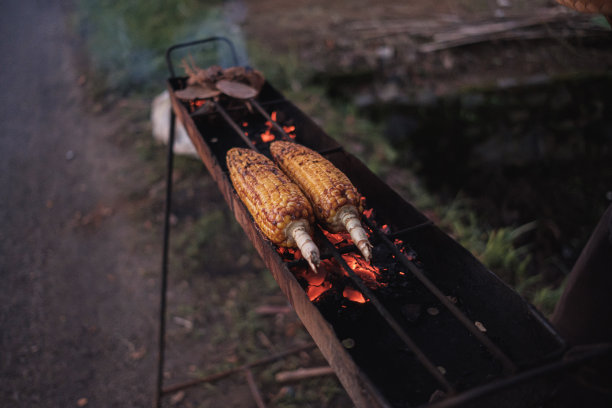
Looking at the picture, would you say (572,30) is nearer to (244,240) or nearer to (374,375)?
(244,240)

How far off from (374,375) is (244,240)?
3.59 metres

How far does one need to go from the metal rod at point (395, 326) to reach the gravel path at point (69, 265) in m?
2.95

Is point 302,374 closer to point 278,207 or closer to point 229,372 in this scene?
point 229,372

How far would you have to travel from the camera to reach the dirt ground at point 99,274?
3.71 m

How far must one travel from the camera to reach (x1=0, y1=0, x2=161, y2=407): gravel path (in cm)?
371

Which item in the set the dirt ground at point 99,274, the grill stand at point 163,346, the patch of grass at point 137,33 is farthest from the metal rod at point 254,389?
the patch of grass at point 137,33

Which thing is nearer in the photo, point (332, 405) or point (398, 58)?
point (332, 405)

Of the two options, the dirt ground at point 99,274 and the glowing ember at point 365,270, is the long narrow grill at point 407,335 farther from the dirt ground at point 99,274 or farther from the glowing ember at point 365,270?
the dirt ground at point 99,274

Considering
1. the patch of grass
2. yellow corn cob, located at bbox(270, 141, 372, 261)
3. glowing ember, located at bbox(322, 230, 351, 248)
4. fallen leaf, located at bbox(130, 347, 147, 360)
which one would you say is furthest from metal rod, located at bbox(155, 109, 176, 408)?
the patch of grass

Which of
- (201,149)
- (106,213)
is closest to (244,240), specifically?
(106,213)

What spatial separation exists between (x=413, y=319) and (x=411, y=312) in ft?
0.11

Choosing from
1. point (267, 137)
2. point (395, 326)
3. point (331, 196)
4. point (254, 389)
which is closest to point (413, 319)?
point (395, 326)

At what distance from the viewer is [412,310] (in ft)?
5.79

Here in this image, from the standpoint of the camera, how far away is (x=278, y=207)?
1.79m
